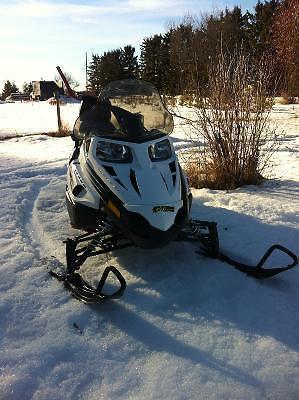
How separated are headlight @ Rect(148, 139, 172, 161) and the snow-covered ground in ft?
2.57

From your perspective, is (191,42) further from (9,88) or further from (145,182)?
(9,88)

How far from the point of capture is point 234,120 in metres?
5.50

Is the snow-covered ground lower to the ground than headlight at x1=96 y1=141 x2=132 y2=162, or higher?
lower

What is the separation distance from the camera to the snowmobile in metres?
2.98

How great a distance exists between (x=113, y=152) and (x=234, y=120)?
8.72 feet

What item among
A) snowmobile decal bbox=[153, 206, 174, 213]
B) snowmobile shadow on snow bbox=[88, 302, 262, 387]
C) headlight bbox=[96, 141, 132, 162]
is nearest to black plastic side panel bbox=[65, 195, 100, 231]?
headlight bbox=[96, 141, 132, 162]

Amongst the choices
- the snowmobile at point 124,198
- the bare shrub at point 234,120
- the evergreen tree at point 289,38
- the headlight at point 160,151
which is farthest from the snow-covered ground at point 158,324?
the evergreen tree at point 289,38

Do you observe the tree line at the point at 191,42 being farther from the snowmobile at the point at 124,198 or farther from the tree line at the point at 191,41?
the snowmobile at the point at 124,198

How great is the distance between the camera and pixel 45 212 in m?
4.79

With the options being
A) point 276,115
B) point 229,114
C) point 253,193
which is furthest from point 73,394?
point 276,115

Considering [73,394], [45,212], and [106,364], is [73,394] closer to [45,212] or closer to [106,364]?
[106,364]

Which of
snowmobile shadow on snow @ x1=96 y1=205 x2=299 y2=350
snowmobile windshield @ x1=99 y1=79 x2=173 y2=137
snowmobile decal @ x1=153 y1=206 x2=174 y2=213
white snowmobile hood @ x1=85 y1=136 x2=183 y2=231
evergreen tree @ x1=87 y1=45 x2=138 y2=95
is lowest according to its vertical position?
snowmobile shadow on snow @ x1=96 y1=205 x2=299 y2=350

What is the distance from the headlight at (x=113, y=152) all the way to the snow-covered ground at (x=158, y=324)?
0.83 meters

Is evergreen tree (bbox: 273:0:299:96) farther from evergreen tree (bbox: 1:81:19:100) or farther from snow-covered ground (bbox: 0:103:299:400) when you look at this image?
evergreen tree (bbox: 1:81:19:100)
